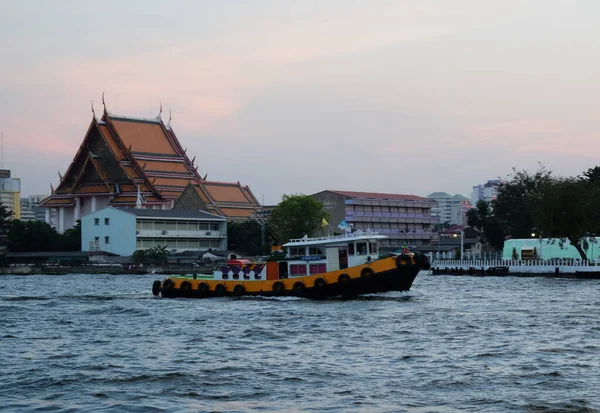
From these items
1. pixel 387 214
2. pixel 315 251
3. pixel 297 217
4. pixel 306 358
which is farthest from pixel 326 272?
pixel 387 214

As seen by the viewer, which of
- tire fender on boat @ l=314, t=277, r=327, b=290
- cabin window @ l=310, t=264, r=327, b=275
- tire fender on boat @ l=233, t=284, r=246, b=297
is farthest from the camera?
tire fender on boat @ l=233, t=284, r=246, b=297


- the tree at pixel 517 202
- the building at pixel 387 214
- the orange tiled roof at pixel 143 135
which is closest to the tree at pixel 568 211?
the tree at pixel 517 202

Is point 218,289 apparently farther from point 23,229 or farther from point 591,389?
point 23,229

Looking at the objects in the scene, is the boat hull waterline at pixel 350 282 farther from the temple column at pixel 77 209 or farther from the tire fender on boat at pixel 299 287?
the temple column at pixel 77 209

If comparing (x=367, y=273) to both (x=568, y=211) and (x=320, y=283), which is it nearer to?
(x=320, y=283)

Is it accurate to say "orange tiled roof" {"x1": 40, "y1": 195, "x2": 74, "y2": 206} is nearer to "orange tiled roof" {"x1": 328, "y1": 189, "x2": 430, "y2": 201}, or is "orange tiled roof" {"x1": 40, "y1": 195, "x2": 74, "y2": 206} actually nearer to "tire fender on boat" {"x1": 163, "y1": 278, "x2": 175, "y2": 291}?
"orange tiled roof" {"x1": 328, "y1": 189, "x2": 430, "y2": 201}

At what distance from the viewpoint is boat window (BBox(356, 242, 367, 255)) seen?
3784cm

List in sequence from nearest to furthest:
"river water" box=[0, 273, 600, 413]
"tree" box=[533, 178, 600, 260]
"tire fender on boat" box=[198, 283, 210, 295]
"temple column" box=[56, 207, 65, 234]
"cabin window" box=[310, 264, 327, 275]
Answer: "river water" box=[0, 273, 600, 413] → "cabin window" box=[310, 264, 327, 275] → "tire fender on boat" box=[198, 283, 210, 295] → "tree" box=[533, 178, 600, 260] → "temple column" box=[56, 207, 65, 234]

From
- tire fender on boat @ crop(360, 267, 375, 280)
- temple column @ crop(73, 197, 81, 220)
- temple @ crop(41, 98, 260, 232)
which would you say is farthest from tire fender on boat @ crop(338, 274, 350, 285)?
temple column @ crop(73, 197, 81, 220)

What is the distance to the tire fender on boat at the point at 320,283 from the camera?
123 feet

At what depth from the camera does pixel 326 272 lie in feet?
124

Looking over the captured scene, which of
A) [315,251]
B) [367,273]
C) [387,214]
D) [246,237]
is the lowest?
[367,273]

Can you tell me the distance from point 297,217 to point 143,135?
3283cm

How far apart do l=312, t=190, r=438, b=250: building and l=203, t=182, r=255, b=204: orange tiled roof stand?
10.6 m
